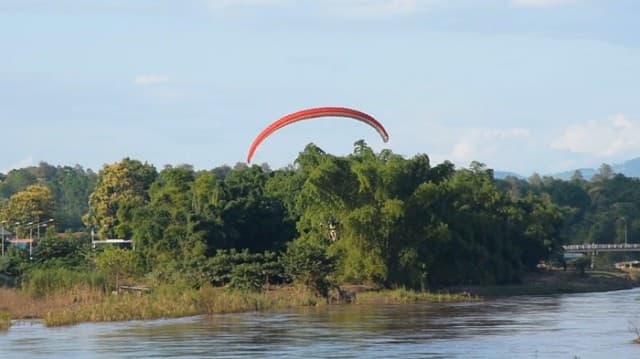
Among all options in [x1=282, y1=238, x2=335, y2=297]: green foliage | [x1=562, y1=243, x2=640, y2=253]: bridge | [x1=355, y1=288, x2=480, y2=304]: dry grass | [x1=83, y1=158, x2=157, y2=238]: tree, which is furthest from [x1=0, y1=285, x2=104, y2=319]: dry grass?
[x1=562, y1=243, x2=640, y2=253]: bridge

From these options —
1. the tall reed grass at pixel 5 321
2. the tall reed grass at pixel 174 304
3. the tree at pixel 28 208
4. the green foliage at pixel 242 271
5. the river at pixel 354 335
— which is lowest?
the river at pixel 354 335

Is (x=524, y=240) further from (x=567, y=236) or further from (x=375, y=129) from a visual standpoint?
(x=567, y=236)

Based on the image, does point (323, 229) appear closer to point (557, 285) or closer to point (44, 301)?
point (557, 285)

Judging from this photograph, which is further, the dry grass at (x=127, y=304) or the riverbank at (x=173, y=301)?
the riverbank at (x=173, y=301)

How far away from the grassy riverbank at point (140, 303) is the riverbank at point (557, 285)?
15318 mm

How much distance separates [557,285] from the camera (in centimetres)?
8481

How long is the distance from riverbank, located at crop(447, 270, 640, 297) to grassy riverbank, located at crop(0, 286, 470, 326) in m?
15.3

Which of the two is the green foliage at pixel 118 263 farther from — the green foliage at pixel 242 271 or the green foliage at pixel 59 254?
the green foliage at pixel 242 271

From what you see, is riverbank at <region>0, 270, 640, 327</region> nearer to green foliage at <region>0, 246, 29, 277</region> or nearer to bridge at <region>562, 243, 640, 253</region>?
green foliage at <region>0, 246, 29, 277</region>

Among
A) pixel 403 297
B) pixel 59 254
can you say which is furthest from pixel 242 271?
pixel 59 254

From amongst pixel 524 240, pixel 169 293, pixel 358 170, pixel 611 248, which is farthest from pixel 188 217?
pixel 611 248

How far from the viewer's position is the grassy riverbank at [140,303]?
50.5 meters

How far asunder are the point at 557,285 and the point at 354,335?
44.6 meters

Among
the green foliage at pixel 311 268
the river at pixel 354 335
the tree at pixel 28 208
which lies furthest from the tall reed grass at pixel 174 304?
the tree at pixel 28 208
